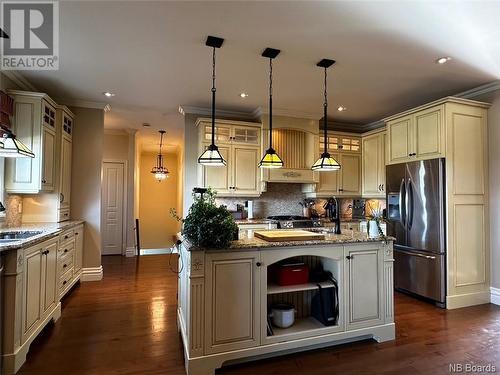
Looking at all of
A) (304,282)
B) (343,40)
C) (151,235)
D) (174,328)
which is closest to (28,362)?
(174,328)

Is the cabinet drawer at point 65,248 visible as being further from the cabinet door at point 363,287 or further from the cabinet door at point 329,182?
the cabinet door at point 329,182

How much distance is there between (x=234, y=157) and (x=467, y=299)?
3.77 metres

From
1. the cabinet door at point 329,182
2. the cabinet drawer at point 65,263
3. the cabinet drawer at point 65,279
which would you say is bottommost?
the cabinet drawer at point 65,279

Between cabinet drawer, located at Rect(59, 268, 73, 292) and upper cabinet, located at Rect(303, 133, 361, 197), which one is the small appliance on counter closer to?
upper cabinet, located at Rect(303, 133, 361, 197)

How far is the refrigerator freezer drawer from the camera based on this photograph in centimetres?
360

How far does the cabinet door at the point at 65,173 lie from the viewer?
4180mm

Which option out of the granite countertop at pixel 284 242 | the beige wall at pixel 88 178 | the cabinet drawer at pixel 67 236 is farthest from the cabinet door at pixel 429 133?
the beige wall at pixel 88 178

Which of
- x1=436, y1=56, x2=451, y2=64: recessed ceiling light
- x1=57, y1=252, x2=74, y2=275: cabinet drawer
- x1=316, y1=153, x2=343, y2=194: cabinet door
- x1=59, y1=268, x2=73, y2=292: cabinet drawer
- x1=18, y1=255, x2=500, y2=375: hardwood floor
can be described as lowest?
x1=18, y1=255, x2=500, y2=375: hardwood floor

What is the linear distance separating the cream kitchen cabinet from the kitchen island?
286cm

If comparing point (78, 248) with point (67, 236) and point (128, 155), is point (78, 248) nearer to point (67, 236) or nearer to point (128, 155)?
point (67, 236)

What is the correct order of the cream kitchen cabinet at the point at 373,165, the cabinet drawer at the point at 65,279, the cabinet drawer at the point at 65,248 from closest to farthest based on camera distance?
1. the cabinet drawer at the point at 65,248
2. the cabinet drawer at the point at 65,279
3. the cream kitchen cabinet at the point at 373,165

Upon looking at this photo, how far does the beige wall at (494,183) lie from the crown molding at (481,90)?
86mm

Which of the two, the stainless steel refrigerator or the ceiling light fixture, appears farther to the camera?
the stainless steel refrigerator

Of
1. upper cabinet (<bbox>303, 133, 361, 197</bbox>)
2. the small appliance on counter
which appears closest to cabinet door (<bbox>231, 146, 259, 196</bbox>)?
upper cabinet (<bbox>303, 133, 361, 197</bbox>)
